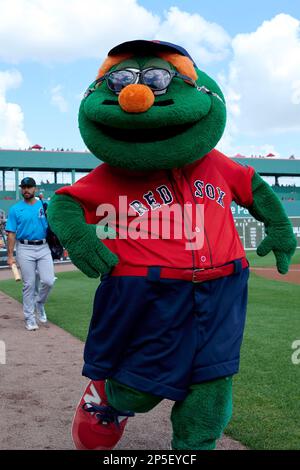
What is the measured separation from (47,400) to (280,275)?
963 cm

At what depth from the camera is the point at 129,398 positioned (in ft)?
8.45

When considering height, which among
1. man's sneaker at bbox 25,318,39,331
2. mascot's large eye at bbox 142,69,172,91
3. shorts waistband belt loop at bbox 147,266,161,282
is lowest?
man's sneaker at bbox 25,318,39,331

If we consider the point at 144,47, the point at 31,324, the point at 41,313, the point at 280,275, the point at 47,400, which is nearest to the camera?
the point at 144,47

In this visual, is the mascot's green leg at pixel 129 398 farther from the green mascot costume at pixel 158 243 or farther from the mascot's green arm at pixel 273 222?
the mascot's green arm at pixel 273 222

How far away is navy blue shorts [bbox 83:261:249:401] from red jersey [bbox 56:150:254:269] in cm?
11

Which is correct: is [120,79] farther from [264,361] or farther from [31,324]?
[31,324]

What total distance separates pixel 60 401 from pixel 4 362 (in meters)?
1.43

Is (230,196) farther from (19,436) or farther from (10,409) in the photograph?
(10,409)

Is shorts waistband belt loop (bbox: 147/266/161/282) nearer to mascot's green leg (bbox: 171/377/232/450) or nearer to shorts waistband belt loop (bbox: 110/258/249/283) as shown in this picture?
shorts waistband belt loop (bbox: 110/258/249/283)

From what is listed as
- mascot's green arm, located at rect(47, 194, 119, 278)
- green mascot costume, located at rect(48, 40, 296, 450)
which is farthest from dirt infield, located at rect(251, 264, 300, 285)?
mascot's green arm, located at rect(47, 194, 119, 278)

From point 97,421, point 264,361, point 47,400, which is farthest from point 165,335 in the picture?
point 264,361

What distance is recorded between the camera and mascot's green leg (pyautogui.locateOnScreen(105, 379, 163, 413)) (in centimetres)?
256

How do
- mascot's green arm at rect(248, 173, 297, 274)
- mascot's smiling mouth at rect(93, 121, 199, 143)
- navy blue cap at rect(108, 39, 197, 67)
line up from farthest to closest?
mascot's green arm at rect(248, 173, 297, 274) < navy blue cap at rect(108, 39, 197, 67) < mascot's smiling mouth at rect(93, 121, 199, 143)
